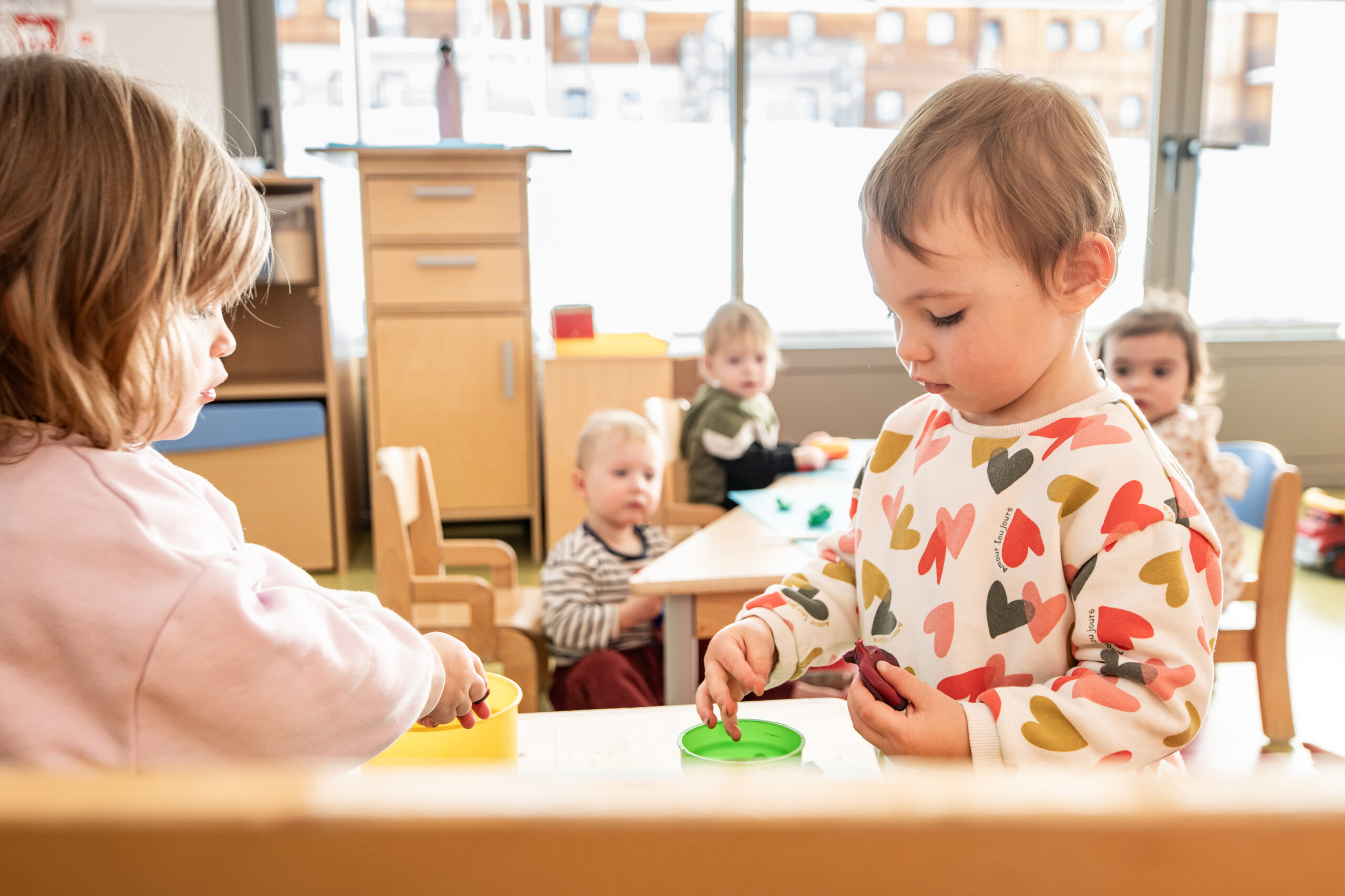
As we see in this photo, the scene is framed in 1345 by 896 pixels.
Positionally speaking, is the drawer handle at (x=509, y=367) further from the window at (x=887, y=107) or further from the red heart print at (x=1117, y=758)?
the red heart print at (x=1117, y=758)

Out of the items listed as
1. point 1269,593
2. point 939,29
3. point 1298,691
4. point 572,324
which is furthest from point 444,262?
point 1298,691

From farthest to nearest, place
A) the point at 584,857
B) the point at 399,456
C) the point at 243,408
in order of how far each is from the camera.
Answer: the point at 243,408 → the point at 399,456 → the point at 584,857

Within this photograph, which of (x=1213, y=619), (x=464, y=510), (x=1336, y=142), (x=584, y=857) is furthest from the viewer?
(x=1336, y=142)

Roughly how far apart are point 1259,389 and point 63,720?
5062 mm

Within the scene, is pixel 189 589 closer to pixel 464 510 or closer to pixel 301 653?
pixel 301 653

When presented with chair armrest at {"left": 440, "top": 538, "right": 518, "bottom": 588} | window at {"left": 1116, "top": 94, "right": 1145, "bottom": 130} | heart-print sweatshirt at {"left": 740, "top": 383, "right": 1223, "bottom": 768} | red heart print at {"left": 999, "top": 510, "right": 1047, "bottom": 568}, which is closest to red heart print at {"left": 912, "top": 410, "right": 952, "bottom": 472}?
heart-print sweatshirt at {"left": 740, "top": 383, "right": 1223, "bottom": 768}

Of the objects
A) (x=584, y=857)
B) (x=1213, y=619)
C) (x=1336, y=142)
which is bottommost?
(x=1213, y=619)

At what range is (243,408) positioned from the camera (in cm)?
335

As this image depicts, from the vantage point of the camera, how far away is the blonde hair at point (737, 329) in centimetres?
289

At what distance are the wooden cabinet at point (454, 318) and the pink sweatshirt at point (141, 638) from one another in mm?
2995

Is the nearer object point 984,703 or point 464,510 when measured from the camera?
point 984,703

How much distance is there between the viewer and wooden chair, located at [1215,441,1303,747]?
179cm

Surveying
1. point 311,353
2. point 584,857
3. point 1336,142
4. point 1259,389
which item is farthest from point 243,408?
point 1336,142

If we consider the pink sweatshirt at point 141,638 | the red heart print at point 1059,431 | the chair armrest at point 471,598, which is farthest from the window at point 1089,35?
the pink sweatshirt at point 141,638
